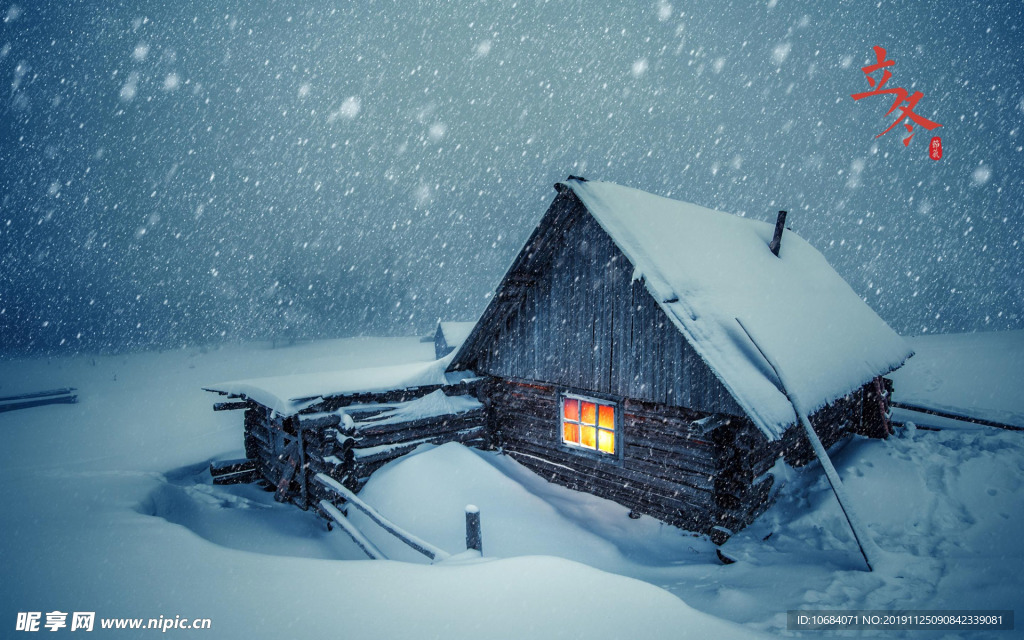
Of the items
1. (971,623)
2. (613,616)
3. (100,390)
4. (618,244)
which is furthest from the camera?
(100,390)

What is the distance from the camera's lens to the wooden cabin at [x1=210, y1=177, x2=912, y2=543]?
765 centimetres

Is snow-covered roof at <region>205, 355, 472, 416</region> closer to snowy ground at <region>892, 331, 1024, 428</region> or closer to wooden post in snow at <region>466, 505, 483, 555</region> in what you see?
wooden post in snow at <region>466, 505, 483, 555</region>

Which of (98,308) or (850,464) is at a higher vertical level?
(98,308)

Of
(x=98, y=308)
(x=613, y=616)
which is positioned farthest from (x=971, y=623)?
(x=98, y=308)

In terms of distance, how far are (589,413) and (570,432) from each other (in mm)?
647

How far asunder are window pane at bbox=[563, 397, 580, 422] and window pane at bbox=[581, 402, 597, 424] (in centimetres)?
14

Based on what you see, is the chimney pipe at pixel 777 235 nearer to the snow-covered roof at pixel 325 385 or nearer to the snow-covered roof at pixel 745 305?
the snow-covered roof at pixel 745 305

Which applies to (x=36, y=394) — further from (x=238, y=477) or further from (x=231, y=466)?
(x=238, y=477)

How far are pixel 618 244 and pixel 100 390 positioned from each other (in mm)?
33009

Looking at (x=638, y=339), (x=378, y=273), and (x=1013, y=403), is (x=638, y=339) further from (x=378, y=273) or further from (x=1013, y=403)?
(x=378, y=273)

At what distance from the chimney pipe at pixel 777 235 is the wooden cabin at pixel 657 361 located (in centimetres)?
118

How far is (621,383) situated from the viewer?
8.58m

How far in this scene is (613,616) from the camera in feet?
13.1

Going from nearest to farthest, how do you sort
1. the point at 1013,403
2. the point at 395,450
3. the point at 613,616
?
the point at 613,616 → the point at 395,450 → the point at 1013,403
